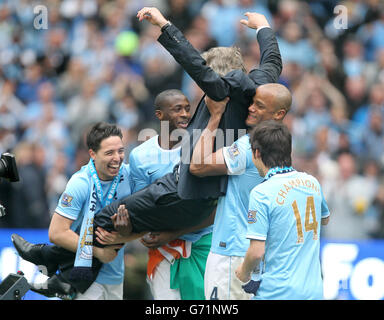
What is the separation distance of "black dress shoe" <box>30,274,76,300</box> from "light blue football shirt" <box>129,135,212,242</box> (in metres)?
1.03

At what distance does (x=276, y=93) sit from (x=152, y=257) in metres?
2.09

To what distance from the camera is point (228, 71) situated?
5.84 meters

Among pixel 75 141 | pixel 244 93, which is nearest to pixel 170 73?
pixel 75 141

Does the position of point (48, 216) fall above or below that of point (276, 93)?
below

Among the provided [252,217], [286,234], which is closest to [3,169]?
→ [252,217]

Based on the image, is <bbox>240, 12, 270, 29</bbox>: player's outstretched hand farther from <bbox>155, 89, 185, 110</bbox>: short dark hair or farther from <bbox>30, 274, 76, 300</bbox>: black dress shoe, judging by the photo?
<bbox>30, 274, 76, 300</bbox>: black dress shoe

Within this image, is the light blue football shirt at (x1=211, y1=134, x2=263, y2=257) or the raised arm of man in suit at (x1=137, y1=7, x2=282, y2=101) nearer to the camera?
the raised arm of man in suit at (x1=137, y1=7, x2=282, y2=101)

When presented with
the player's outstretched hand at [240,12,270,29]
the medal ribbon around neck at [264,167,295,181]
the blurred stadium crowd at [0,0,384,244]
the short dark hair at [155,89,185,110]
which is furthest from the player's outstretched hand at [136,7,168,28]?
the blurred stadium crowd at [0,0,384,244]

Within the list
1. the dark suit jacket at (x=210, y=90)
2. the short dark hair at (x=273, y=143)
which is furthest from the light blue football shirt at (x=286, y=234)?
the dark suit jacket at (x=210, y=90)

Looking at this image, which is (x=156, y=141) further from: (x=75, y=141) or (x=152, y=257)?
(x=75, y=141)

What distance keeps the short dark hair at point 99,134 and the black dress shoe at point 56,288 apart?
1210 mm

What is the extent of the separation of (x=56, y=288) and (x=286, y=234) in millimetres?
2628

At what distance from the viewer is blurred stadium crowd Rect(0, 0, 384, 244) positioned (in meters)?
11.0

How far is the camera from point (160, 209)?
6.04 m
